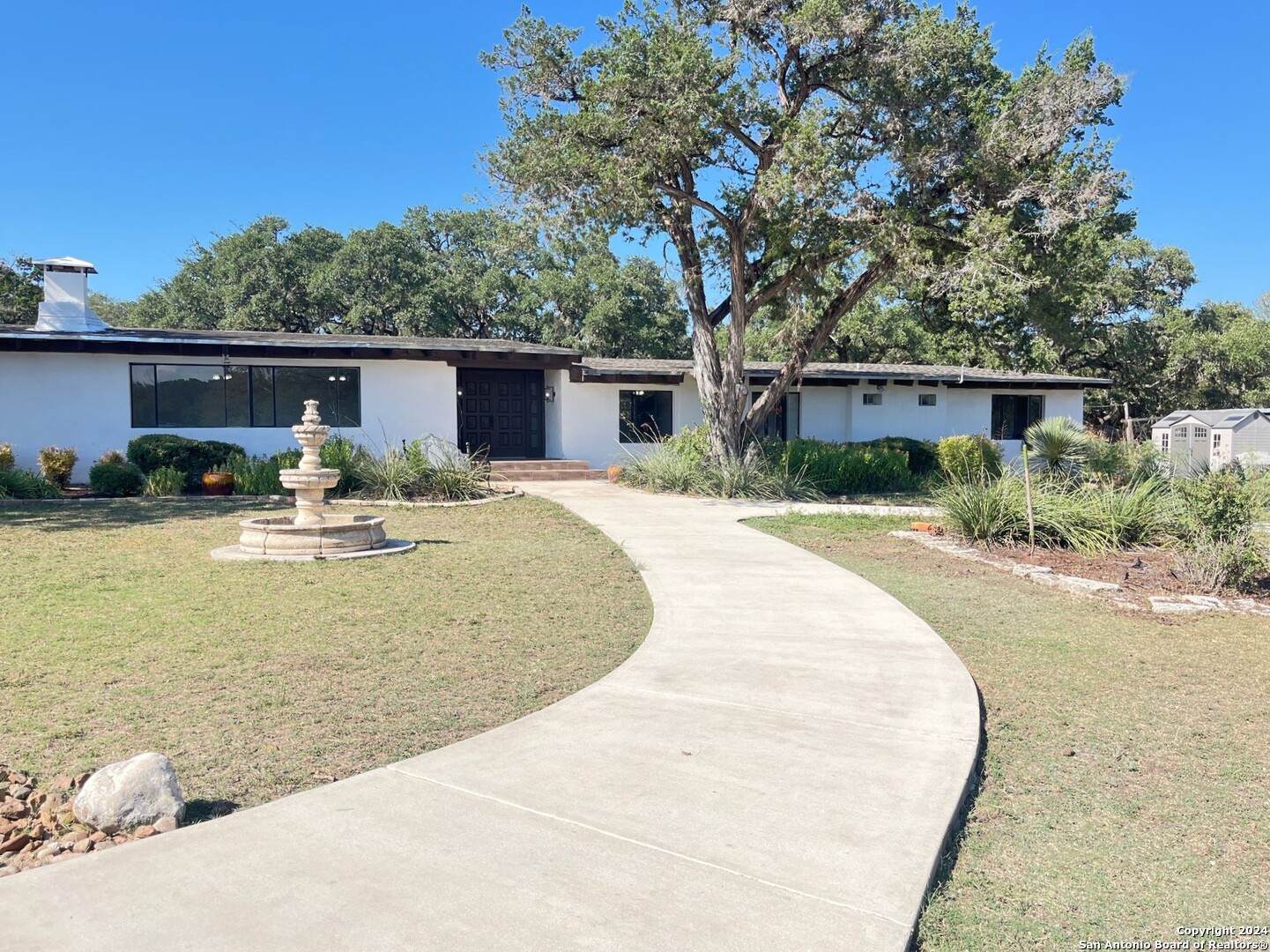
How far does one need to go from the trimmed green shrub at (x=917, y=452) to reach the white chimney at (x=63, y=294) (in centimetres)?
1740

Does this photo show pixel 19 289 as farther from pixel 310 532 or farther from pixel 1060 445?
pixel 1060 445

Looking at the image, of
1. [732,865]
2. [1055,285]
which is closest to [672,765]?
[732,865]

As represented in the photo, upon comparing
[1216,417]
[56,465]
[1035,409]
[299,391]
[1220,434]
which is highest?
[299,391]

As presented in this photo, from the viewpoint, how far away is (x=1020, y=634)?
275 inches

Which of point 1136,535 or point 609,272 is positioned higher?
point 609,272

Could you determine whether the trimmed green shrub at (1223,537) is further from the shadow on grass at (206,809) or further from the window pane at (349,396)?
the window pane at (349,396)

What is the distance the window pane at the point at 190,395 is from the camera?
1769 centimetres

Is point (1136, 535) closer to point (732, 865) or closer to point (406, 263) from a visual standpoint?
point (732, 865)

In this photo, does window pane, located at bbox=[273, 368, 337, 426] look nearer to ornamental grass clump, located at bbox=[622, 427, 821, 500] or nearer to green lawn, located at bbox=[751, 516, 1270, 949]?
ornamental grass clump, located at bbox=[622, 427, 821, 500]

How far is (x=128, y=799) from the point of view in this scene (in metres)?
3.29

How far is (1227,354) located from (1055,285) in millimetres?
24152

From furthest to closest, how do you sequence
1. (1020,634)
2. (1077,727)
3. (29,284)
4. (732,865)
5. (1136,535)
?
1. (29,284)
2. (1136,535)
3. (1020,634)
4. (1077,727)
5. (732,865)

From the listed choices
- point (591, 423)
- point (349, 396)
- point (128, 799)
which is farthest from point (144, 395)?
point (128, 799)

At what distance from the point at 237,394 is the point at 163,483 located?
11.3 ft
